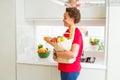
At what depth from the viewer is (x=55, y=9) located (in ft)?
7.41

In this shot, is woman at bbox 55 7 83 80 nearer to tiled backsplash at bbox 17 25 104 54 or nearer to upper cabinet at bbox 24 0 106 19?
upper cabinet at bbox 24 0 106 19

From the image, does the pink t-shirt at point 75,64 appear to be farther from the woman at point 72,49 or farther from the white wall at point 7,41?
the white wall at point 7,41

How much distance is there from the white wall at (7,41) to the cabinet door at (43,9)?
221 mm

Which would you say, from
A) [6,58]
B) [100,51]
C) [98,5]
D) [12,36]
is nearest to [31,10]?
[12,36]

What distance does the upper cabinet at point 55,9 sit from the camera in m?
2.11

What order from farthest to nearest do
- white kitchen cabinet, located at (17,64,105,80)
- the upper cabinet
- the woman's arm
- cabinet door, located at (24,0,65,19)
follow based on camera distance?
cabinet door, located at (24,0,65,19) < the upper cabinet < white kitchen cabinet, located at (17,64,105,80) < the woman's arm

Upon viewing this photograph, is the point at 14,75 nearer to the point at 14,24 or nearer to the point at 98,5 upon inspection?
the point at 14,24

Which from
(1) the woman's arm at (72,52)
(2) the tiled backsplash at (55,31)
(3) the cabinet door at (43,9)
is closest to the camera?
(1) the woman's arm at (72,52)

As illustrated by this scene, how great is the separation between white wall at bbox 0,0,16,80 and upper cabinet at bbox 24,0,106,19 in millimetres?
226

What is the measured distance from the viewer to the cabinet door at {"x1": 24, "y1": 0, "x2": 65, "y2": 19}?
2.25 m

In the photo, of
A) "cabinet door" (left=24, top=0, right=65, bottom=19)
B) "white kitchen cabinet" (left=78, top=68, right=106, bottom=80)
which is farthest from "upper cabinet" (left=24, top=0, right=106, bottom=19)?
"white kitchen cabinet" (left=78, top=68, right=106, bottom=80)

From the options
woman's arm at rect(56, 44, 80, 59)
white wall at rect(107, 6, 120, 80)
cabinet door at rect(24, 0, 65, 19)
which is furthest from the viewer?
cabinet door at rect(24, 0, 65, 19)

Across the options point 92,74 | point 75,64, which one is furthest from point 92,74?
point 75,64

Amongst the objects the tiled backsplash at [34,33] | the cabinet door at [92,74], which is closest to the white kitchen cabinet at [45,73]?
the cabinet door at [92,74]
